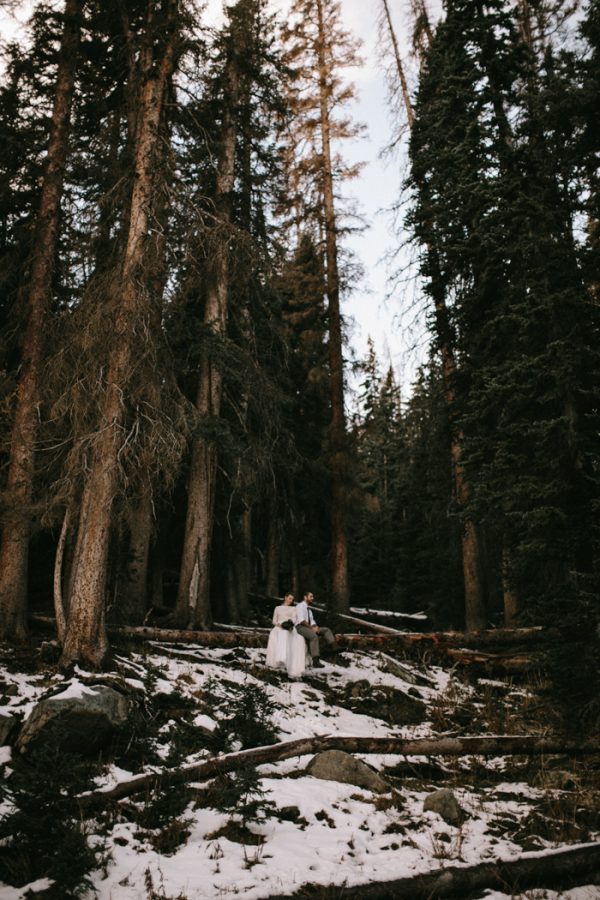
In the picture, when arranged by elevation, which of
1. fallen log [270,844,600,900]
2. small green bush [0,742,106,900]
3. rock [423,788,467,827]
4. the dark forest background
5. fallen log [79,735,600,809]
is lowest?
rock [423,788,467,827]

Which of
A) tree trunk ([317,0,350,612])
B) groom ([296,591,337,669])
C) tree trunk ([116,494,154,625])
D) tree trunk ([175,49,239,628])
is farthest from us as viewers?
tree trunk ([317,0,350,612])

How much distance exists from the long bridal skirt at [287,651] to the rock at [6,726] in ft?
17.8

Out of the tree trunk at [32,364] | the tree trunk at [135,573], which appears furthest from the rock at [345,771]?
the tree trunk at [135,573]

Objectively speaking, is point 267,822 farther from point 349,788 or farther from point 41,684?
point 41,684

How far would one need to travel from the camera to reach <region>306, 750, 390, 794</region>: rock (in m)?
6.34

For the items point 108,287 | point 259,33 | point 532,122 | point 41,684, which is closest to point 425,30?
point 259,33

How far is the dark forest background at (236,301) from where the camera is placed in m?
8.08

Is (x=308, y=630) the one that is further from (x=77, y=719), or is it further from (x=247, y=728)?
(x=77, y=719)

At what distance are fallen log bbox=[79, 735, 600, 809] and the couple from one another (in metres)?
3.86

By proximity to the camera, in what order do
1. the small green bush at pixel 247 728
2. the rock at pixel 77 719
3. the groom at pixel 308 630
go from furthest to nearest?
the groom at pixel 308 630, the small green bush at pixel 247 728, the rock at pixel 77 719

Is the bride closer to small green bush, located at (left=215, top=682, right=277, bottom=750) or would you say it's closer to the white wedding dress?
the white wedding dress

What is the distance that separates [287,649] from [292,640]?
0.20 metres

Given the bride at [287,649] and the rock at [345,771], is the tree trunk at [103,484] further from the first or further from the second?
the bride at [287,649]

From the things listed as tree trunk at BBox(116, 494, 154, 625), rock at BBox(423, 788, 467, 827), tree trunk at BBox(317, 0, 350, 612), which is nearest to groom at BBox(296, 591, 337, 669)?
tree trunk at BBox(116, 494, 154, 625)
